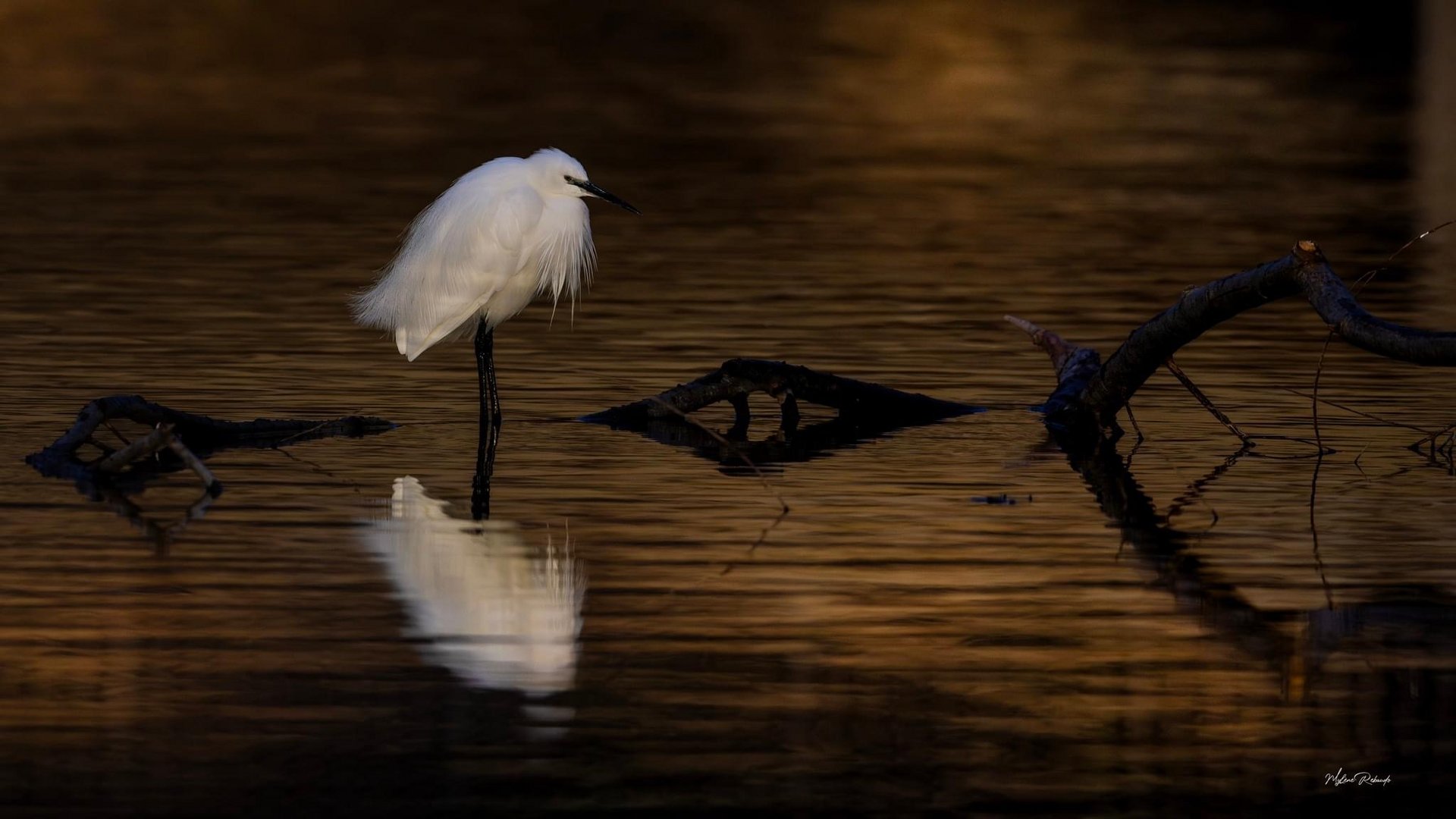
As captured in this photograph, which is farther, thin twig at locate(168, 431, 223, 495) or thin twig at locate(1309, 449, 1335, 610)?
thin twig at locate(168, 431, 223, 495)

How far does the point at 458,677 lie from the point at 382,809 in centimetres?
133

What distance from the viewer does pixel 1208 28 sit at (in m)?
64.8

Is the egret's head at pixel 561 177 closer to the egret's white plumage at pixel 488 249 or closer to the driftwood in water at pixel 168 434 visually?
the egret's white plumage at pixel 488 249

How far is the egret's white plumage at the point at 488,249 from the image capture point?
14516 mm

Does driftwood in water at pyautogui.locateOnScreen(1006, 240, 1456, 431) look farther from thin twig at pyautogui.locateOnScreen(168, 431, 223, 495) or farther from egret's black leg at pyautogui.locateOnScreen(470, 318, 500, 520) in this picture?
thin twig at pyautogui.locateOnScreen(168, 431, 223, 495)

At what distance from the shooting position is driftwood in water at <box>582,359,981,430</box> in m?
14.0

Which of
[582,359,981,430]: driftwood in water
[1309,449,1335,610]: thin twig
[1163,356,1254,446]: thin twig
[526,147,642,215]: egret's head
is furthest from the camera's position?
[526,147,642,215]: egret's head

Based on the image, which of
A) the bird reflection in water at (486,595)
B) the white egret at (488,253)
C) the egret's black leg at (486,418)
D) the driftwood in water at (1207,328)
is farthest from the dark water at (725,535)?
the white egret at (488,253)

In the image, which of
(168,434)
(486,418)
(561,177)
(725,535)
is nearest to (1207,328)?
(725,535)

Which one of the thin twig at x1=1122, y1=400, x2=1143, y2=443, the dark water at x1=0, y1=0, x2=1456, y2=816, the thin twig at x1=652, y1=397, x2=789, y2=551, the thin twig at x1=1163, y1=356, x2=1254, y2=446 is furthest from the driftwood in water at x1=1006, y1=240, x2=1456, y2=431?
the thin twig at x1=652, y1=397, x2=789, y2=551
